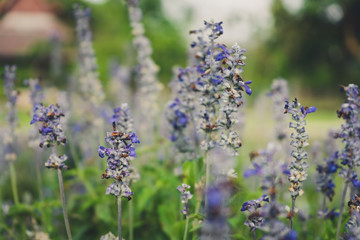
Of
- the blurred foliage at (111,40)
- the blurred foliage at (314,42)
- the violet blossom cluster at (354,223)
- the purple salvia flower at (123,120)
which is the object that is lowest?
the violet blossom cluster at (354,223)

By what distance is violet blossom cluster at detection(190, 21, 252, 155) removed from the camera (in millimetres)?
2516

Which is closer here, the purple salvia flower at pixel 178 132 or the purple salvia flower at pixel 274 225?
the purple salvia flower at pixel 274 225

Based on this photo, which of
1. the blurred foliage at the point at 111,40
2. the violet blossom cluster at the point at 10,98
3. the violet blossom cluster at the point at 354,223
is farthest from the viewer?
the blurred foliage at the point at 111,40

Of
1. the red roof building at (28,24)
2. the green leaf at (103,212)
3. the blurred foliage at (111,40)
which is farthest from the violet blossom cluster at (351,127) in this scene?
the red roof building at (28,24)

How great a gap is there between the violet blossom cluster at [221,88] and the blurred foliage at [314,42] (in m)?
26.5

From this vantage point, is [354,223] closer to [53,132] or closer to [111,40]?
[53,132]

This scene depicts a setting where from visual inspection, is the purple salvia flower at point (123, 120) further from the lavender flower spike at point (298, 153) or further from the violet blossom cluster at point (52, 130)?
the lavender flower spike at point (298, 153)

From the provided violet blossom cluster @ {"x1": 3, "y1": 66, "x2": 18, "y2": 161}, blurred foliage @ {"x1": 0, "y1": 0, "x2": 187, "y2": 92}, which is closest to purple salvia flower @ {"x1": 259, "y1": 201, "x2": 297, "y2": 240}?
violet blossom cluster @ {"x1": 3, "y1": 66, "x2": 18, "y2": 161}

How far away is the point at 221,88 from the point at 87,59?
9.36ft

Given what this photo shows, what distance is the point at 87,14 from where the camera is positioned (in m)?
4.93

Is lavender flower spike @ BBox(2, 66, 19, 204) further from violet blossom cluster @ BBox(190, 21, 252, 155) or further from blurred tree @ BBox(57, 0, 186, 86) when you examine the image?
blurred tree @ BBox(57, 0, 186, 86)

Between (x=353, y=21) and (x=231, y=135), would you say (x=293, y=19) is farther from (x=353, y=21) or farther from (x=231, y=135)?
(x=231, y=135)

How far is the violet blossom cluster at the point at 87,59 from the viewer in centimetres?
496

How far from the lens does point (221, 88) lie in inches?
108
